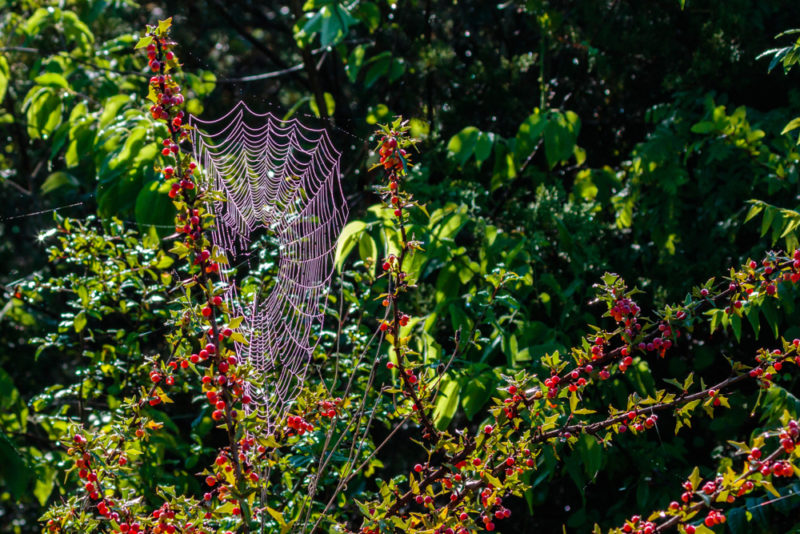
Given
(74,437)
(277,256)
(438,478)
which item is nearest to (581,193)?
(277,256)

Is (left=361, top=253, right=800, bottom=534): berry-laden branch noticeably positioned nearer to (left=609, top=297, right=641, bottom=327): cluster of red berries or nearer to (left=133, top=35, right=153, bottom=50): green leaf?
(left=609, top=297, right=641, bottom=327): cluster of red berries

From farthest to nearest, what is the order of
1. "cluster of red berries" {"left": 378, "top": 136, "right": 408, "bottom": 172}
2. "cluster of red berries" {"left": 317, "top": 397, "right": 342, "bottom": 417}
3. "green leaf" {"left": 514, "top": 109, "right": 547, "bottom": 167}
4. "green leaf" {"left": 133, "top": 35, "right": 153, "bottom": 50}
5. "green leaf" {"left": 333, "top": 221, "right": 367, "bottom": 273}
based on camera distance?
"green leaf" {"left": 514, "top": 109, "right": 547, "bottom": 167} < "green leaf" {"left": 333, "top": 221, "right": 367, "bottom": 273} < "cluster of red berries" {"left": 317, "top": 397, "right": 342, "bottom": 417} < "cluster of red berries" {"left": 378, "top": 136, "right": 408, "bottom": 172} < "green leaf" {"left": 133, "top": 35, "right": 153, "bottom": 50}

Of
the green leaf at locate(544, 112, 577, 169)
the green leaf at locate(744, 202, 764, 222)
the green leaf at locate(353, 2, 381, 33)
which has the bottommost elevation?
the green leaf at locate(744, 202, 764, 222)

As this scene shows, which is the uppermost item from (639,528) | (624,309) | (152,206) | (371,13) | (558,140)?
(371,13)

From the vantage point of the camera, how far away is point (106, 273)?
286 centimetres

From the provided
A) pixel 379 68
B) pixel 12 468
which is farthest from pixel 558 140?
pixel 12 468

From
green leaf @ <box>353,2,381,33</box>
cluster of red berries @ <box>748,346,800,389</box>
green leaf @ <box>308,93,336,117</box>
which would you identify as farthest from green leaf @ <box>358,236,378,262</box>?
green leaf @ <box>308,93,336,117</box>

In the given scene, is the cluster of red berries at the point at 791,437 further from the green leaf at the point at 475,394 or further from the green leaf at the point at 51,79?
the green leaf at the point at 51,79

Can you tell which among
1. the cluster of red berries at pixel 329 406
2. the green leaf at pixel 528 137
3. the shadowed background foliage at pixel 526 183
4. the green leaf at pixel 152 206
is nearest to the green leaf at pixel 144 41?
the shadowed background foliage at pixel 526 183

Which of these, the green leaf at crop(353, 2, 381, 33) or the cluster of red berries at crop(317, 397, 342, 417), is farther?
the green leaf at crop(353, 2, 381, 33)

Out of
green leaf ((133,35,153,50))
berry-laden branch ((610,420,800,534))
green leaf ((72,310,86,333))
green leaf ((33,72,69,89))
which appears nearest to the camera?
berry-laden branch ((610,420,800,534))

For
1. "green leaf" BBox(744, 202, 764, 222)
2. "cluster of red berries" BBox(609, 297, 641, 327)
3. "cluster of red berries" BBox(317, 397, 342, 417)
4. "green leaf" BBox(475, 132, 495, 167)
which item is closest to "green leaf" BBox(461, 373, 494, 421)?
"cluster of red berries" BBox(317, 397, 342, 417)

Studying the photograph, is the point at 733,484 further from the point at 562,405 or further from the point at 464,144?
the point at 464,144

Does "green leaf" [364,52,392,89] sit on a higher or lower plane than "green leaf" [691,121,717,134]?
higher
